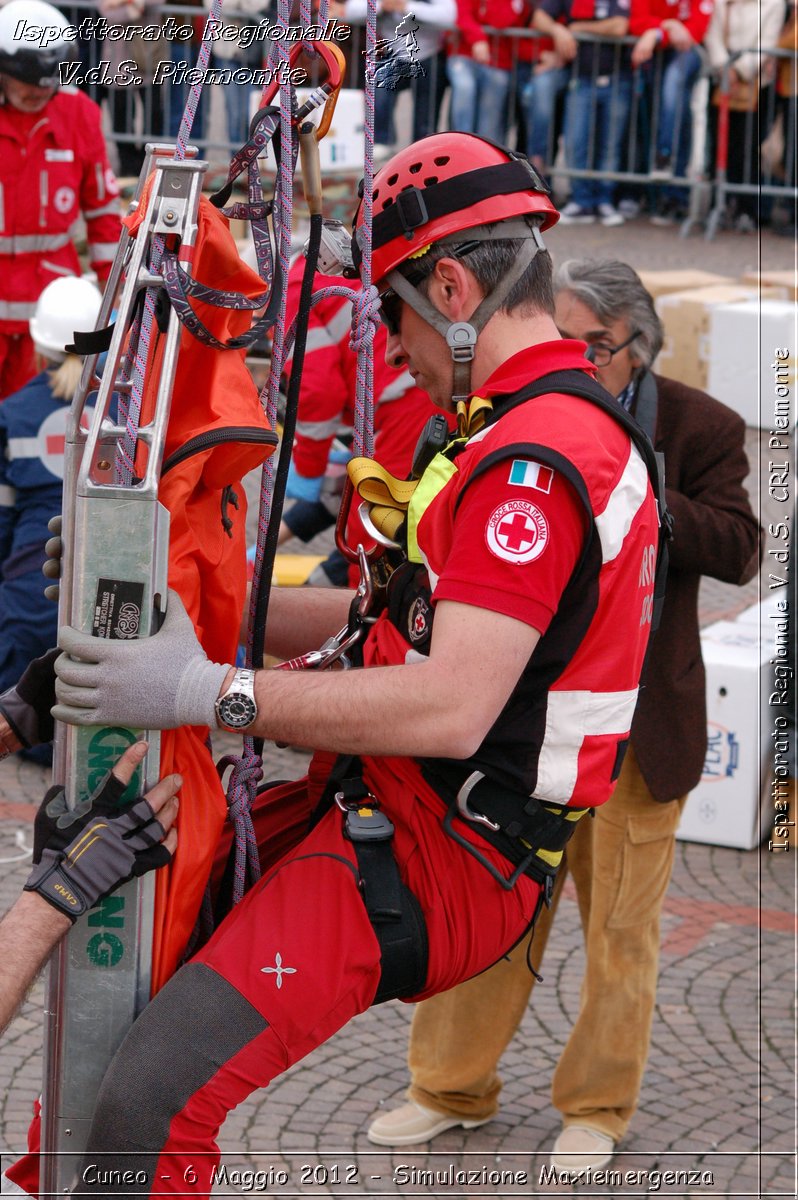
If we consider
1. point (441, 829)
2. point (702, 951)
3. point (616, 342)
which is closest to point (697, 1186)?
point (702, 951)

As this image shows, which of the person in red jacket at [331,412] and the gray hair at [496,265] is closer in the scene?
the gray hair at [496,265]

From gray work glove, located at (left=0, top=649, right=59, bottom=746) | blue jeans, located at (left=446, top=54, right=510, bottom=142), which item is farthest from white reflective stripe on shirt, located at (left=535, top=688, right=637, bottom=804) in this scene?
blue jeans, located at (left=446, top=54, right=510, bottom=142)

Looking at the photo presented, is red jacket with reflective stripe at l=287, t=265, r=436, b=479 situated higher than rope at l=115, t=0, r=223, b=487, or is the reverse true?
rope at l=115, t=0, r=223, b=487

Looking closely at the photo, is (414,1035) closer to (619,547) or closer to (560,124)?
(619,547)

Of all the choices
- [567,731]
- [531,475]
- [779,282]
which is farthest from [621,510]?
[779,282]

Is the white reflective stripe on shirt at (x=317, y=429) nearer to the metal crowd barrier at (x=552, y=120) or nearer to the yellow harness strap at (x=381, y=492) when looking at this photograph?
the yellow harness strap at (x=381, y=492)

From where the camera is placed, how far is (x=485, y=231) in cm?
287

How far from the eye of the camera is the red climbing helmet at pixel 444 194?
2.85m

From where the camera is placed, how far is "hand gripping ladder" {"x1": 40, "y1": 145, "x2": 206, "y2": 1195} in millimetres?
2516

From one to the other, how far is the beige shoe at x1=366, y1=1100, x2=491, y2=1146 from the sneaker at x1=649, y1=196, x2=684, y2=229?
41.4ft

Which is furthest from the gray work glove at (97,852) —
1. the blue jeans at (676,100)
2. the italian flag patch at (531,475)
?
the blue jeans at (676,100)

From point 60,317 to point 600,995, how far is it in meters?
3.70

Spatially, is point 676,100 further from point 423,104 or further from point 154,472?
point 154,472

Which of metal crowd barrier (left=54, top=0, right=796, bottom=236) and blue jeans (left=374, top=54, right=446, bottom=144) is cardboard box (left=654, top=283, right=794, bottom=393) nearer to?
metal crowd barrier (left=54, top=0, right=796, bottom=236)
